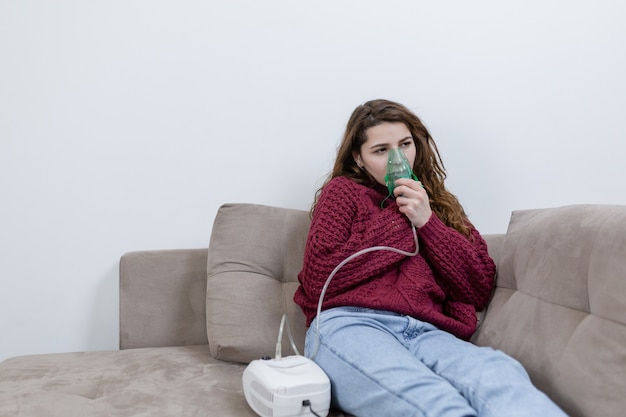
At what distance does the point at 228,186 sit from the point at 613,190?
1.48 metres

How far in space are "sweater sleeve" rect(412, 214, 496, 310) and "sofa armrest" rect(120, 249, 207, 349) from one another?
76 cm

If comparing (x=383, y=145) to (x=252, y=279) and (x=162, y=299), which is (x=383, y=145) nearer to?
(x=252, y=279)

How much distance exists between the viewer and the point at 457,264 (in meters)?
1.59

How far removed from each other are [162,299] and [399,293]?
31.3 inches

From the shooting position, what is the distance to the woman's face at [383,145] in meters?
1.70

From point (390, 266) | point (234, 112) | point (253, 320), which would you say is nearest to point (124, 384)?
point (253, 320)

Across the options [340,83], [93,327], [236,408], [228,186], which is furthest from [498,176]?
[93,327]

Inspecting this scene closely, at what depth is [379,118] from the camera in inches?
68.3

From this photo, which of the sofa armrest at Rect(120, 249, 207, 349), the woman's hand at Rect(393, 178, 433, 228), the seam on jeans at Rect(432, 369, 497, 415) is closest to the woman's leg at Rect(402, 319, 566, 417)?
the seam on jeans at Rect(432, 369, 497, 415)

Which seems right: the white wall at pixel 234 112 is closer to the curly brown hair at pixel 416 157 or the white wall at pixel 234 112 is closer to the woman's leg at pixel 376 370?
the curly brown hair at pixel 416 157

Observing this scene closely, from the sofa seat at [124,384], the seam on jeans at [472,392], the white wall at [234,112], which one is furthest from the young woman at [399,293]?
the white wall at [234,112]

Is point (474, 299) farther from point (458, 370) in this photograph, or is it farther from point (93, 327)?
point (93, 327)

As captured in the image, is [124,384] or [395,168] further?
[395,168]

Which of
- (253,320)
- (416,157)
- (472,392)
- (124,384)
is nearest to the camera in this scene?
(472,392)
